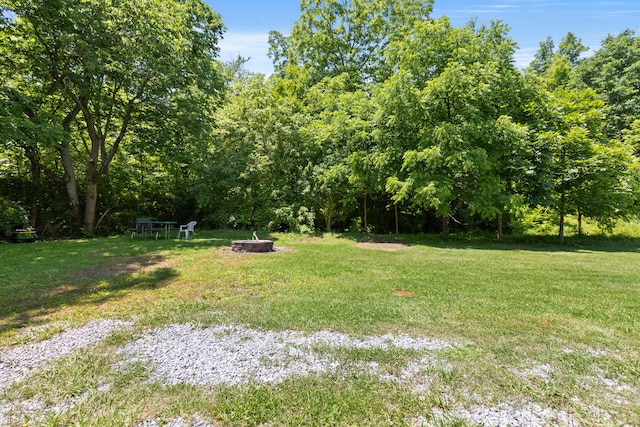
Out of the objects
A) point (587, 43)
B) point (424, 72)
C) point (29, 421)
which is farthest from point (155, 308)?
point (587, 43)

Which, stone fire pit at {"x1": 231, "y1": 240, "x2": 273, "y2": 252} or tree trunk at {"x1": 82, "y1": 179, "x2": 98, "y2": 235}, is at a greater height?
tree trunk at {"x1": 82, "y1": 179, "x2": 98, "y2": 235}

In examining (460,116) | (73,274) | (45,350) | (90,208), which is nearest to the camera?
(45,350)

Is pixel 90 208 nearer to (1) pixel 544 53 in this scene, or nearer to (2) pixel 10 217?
(2) pixel 10 217

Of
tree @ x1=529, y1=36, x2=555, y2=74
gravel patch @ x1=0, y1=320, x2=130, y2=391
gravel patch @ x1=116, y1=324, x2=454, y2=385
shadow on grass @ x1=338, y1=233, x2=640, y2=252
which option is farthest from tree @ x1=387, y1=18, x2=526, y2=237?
tree @ x1=529, y1=36, x2=555, y2=74


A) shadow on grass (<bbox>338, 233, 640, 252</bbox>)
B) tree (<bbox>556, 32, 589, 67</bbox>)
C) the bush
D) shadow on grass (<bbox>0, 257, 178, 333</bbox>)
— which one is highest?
tree (<bbox>556, 32, 589, 67</bbox>)

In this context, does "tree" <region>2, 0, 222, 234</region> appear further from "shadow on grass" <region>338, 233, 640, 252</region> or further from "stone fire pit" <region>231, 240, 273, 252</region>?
"shadow on grass" <region>338, 233, 640, 252</region>

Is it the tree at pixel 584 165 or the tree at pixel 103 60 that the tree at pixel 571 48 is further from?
the tree at pixel 103 60

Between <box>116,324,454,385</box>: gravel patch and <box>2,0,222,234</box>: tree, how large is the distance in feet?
33.8

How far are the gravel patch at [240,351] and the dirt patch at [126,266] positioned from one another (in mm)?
3473

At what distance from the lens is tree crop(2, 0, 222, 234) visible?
31.8ft

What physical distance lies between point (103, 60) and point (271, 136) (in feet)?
21.9

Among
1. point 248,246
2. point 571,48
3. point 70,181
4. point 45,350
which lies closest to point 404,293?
point 45,350

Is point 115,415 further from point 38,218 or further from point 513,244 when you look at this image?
point 38,218

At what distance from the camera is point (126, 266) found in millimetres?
6594
